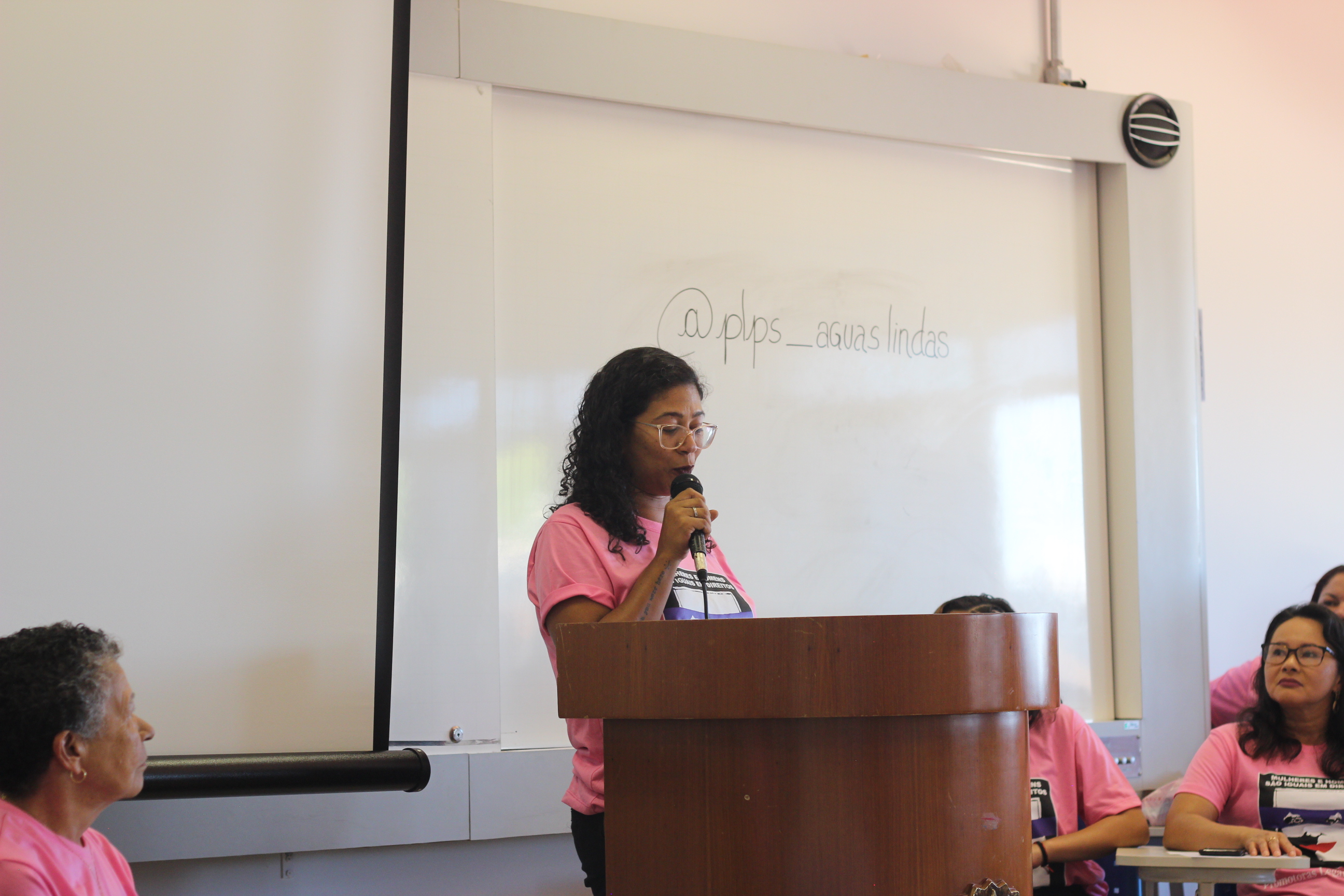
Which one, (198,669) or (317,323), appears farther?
(317,323)

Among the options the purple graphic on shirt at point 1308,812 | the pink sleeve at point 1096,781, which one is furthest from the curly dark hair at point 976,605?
the purple graphic on shirt at point 1308,812

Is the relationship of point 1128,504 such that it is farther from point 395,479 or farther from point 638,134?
point 395,479

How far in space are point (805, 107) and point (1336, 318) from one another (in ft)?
6.37

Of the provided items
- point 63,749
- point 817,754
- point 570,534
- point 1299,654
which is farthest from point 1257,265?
point 63,749

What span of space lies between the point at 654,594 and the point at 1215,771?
161cm

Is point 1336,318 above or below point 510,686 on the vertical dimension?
above

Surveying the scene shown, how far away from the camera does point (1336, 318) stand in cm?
358

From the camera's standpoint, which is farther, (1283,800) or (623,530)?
(1283,800)

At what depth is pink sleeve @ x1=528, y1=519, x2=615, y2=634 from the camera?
1.57m

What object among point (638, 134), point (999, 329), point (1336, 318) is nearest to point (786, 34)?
point (638, 134)

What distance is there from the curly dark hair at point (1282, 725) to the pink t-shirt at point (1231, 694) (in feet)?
2.01

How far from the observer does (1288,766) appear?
2463 mm

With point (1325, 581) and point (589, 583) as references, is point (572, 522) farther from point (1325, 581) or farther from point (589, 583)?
point (1325, 581)

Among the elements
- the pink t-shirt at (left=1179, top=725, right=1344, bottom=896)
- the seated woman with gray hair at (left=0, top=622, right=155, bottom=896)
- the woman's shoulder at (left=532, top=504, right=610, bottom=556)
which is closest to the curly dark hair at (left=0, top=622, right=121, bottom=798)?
the seated woman with gray hair at (left=0, top=622, right=155, bottom=896)
